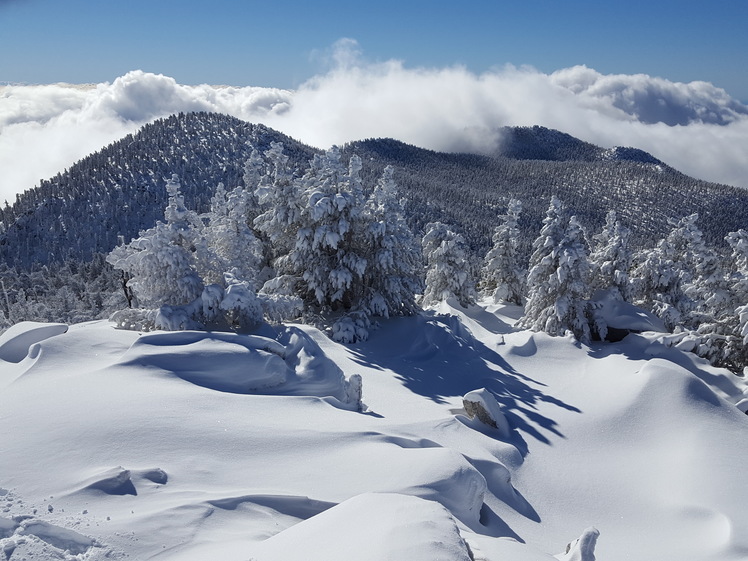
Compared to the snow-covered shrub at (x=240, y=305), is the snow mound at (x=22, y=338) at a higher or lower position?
lower

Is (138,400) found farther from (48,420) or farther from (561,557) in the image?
(561,557)

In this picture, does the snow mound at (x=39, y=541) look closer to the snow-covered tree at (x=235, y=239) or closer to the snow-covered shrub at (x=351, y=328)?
the snow-covered shrub at (x=351, y=328)

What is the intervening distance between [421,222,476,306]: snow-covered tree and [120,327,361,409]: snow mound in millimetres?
20708

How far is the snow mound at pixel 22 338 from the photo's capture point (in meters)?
13.8

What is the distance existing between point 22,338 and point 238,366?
6834mm

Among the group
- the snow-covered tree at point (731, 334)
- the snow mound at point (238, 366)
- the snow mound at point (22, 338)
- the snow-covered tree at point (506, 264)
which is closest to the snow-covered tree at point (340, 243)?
the snow mound at point (238, 366)

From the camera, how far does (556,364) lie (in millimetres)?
21328

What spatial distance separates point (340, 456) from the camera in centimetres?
920

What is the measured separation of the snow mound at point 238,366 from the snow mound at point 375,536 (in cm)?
661

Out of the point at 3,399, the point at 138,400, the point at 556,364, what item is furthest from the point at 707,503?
the point at 3,399

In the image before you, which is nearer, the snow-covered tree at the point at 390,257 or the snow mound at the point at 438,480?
the snow mound at the point at 438,480

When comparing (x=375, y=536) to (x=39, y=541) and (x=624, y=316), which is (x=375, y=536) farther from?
(x=624, y=316)

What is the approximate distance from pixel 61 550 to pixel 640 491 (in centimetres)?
1288

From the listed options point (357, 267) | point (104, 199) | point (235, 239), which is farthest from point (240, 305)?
point (104, 199)
